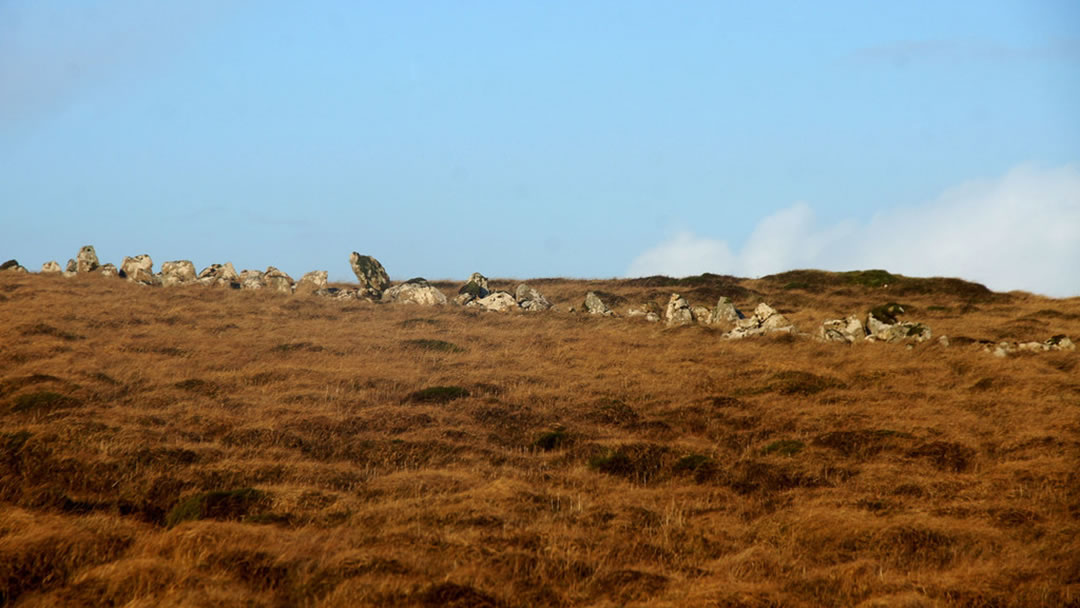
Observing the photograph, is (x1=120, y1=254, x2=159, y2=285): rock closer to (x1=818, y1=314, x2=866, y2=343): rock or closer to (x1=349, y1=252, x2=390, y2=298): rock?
(x1=349, y1=252, x2=390, y2=298): rock

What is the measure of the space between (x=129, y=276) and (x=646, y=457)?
42315 mm

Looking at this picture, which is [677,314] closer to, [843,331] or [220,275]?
[843,331]

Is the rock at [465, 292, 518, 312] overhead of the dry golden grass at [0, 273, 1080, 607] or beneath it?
overhead

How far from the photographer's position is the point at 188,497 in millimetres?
15609

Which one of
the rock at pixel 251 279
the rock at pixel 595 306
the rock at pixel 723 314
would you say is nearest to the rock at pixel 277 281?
the rock at pixel 251 279

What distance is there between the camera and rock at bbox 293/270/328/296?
50500 millimetres

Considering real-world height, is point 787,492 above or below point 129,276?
below

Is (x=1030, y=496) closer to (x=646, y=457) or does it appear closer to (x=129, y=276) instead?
(x=646, y=457)

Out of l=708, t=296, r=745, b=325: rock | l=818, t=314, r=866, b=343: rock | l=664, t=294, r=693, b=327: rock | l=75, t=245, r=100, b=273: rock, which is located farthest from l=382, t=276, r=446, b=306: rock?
l=818, t=314, r=866, b=343: rock

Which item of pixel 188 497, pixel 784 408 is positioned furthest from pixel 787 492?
pixel 188 497

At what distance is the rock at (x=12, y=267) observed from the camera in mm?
53125

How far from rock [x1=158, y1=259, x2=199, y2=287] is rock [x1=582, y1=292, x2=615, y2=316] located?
24.3 m

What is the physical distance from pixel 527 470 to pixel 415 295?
31053 millimetres

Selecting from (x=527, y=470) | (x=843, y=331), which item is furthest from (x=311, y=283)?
(x=527, y=470)
